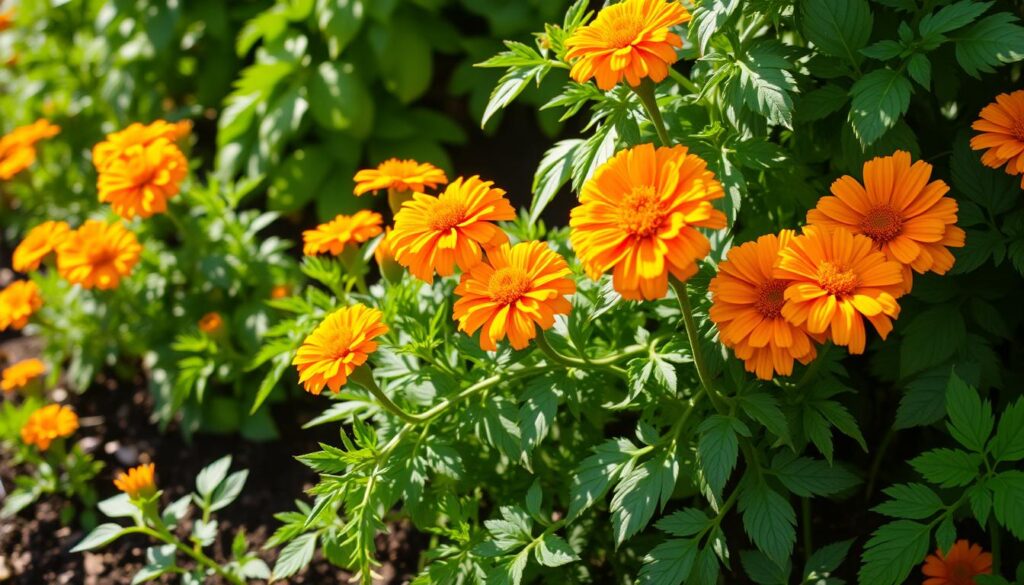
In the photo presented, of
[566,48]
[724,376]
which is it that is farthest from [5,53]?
[724,376]

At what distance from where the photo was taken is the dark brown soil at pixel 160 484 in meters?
2.77

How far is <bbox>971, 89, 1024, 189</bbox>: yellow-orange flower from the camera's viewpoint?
1789 millimetres

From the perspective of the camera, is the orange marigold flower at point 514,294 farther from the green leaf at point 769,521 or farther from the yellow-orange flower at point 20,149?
the yellow-orange flower at point 20,149

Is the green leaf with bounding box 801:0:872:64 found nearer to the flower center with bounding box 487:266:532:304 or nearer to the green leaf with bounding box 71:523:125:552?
the flower center with bounding box 487:266:532:304

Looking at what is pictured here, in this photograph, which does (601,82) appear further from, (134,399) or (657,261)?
(134,399)

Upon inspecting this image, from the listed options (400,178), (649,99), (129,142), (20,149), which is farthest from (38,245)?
(649,99)

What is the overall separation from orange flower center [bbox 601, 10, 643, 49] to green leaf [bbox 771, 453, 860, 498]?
88 cm

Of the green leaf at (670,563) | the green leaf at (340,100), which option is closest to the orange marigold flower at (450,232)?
the green leaf at (670,563)

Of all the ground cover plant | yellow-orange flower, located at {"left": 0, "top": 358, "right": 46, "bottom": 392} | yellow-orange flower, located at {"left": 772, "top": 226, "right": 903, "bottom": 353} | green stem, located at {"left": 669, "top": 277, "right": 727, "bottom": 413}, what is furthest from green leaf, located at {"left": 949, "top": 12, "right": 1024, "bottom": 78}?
yellow-orange flower, located at {"left": 0, "top": 358, "right": 46, "bottom": 392}

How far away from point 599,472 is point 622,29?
33.5 inches

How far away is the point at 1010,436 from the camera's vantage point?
176 centimetres

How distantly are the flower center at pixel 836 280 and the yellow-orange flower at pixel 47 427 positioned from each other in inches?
93.2

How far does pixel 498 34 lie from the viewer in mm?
3471

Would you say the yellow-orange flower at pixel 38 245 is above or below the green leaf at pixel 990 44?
below
